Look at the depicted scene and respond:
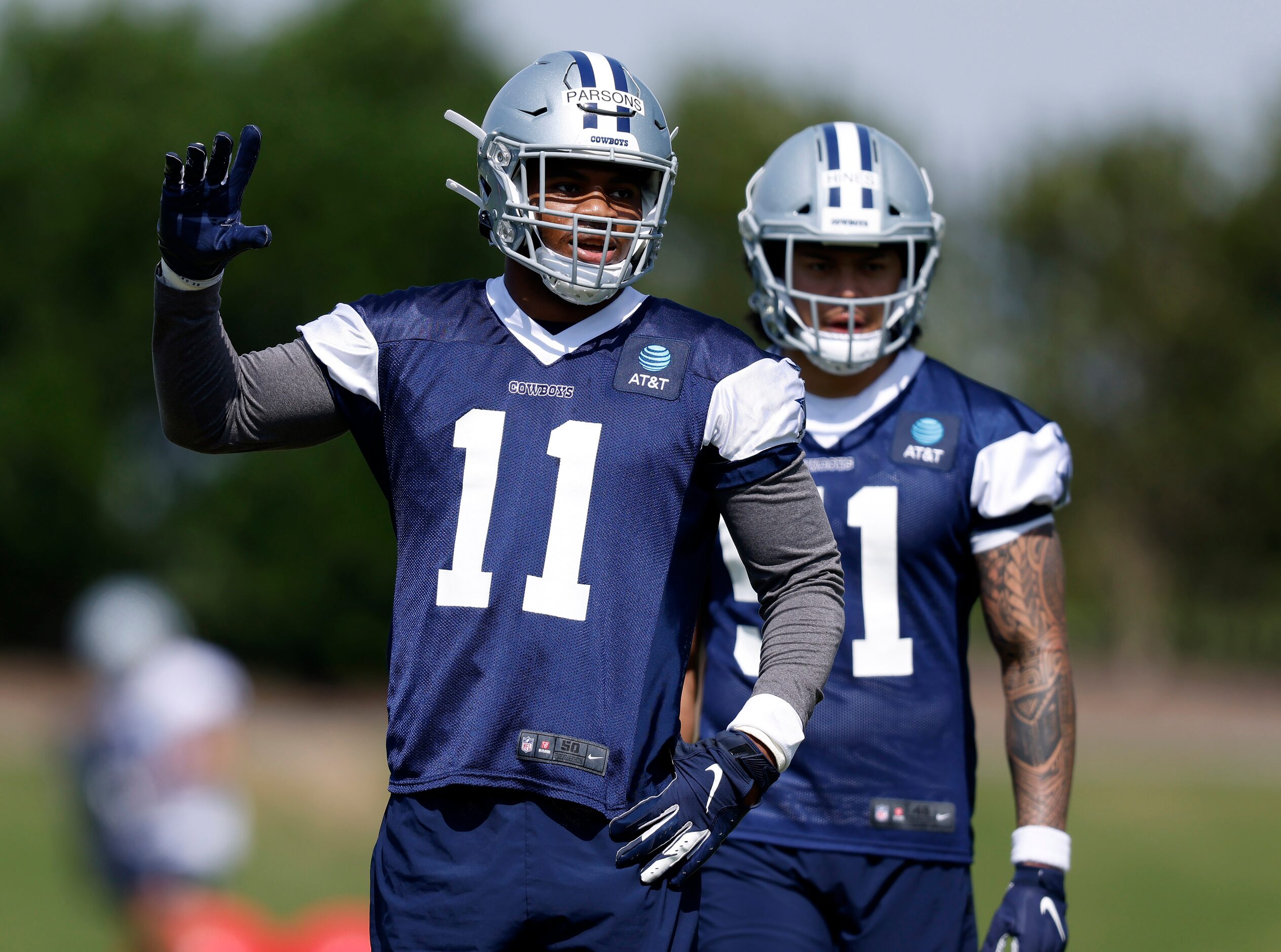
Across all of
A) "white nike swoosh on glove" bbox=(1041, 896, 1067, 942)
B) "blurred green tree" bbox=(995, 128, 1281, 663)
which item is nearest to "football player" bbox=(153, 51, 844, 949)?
"white nike swoosh on glove" bbox=(1041, 896, 1067, 942)

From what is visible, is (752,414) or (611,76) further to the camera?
(611,76)

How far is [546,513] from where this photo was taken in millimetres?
2793

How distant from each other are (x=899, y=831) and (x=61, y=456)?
72.1ft

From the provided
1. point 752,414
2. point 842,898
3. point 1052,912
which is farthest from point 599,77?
point 1052,912

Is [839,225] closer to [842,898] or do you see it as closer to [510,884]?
[842,898]

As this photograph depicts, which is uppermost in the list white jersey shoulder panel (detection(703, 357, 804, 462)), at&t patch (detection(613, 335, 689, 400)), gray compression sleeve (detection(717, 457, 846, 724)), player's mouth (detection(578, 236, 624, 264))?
player's mouth (detection(578, 236, 624, 264))

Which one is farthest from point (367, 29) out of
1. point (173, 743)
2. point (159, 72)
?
point (173, 743)

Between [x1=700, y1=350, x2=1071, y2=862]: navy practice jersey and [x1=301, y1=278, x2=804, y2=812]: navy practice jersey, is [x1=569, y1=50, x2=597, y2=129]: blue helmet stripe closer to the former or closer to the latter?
[x1=301, y1=278, x2=804, y2=812]: navy practice jersey

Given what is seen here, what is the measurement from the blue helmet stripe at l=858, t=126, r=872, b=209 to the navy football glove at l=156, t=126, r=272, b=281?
1881 millimetres

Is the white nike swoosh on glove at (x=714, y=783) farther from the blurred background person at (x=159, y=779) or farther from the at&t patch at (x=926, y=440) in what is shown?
the blurred background person at (x=159, y=779)

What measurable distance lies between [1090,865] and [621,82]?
43.2ft

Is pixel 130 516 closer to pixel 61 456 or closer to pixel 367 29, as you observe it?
pixel 61 456

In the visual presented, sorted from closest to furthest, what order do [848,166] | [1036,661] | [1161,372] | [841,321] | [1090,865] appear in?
[1036,661], [841,321], [848,166], [1090,865], [1161,372]

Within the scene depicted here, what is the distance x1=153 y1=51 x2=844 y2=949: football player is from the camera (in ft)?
8.82
